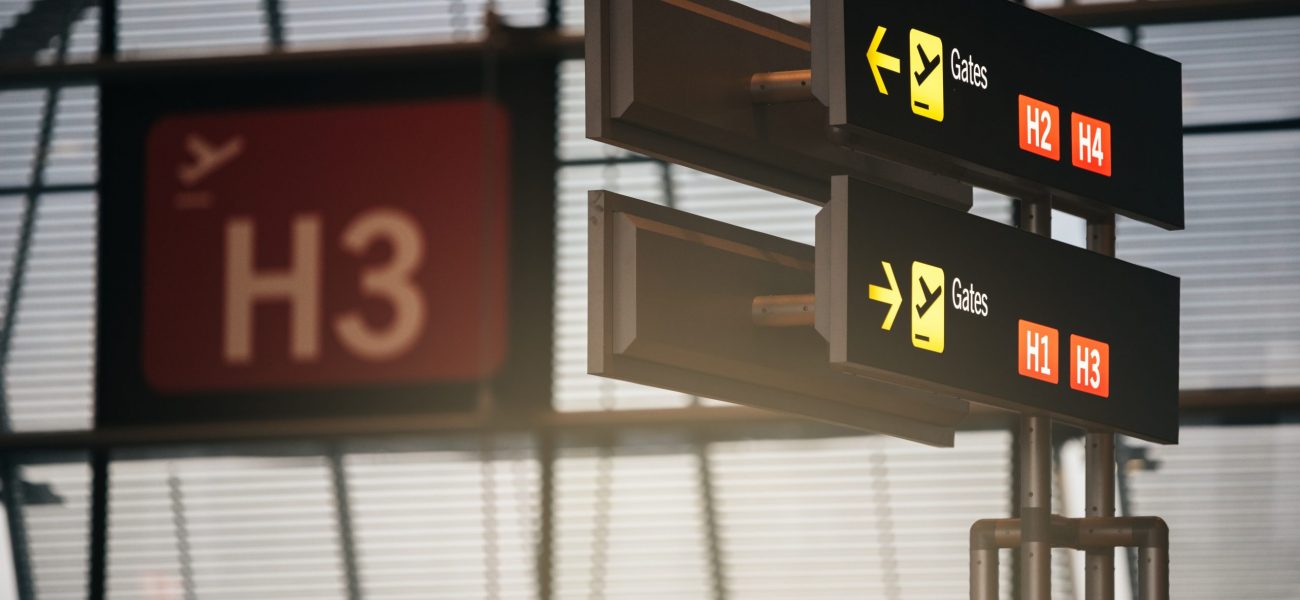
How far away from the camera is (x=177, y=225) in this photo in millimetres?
7223

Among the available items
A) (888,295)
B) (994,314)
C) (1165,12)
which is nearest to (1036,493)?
(994,314)

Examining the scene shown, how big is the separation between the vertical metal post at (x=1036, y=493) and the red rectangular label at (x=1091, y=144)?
0.09m

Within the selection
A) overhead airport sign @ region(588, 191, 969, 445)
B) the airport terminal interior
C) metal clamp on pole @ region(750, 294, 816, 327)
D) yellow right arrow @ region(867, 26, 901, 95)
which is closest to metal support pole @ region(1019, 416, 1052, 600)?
overhead airport sign @ region(588, 191, 969, 445)

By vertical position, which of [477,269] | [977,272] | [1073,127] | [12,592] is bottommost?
[12,592]

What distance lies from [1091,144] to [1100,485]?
582 mm

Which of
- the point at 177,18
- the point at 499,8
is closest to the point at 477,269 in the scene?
the point at 499,8

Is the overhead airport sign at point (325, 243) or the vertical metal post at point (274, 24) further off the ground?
the vertical metal post at point (274, 24)

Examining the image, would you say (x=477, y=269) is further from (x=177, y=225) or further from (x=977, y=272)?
(x=977, y=272)

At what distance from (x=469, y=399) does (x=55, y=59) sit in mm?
2027

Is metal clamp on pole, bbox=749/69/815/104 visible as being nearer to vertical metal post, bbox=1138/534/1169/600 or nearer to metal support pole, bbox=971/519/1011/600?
metal support pole, bbox=971/519/1011/600

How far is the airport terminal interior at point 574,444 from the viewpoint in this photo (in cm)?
645

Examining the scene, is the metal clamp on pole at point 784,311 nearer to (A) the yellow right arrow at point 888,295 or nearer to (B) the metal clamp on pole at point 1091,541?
(A) the yellow right arrow at point 888,295

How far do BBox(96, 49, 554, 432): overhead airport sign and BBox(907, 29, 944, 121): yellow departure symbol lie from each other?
13.1 ft

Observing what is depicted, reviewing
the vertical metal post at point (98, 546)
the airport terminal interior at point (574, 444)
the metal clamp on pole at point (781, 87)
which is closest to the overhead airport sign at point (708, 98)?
the metal clamp on pole at point (781, 87)
